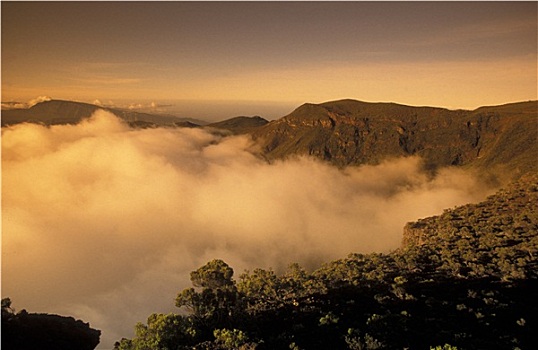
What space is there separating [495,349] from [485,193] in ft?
631

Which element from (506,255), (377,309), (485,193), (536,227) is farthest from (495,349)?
(485,193)

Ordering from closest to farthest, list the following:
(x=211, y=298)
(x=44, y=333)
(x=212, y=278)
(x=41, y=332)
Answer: (x=41, y=332)
(x=44, y=333)
(x=211, y=298)
(x=212, y=278)

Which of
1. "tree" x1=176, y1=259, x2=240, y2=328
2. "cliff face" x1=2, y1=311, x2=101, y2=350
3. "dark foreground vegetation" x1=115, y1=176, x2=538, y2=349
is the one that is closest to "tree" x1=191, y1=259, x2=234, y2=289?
"tree" x1=176, y1=259, x2=240, y2=328

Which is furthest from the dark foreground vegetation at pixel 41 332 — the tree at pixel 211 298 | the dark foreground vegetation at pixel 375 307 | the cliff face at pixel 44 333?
the tree at pixel 211 298

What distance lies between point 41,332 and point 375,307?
110 feet

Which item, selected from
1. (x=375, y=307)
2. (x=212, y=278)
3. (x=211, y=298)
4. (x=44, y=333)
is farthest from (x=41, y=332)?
(x=375, y=307)

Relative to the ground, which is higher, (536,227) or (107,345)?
(536,227)

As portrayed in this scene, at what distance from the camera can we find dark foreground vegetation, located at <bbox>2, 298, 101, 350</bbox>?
30.0 meters

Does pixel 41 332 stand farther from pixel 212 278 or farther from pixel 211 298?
pixel 212 278

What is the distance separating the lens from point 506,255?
58.6 meters

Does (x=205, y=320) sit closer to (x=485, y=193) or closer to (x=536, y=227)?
(x=536, y=227)

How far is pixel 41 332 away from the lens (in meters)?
32.9

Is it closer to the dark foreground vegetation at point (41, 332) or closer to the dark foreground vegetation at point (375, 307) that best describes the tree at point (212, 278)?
the dark foreground vegetation at point (375, 307)

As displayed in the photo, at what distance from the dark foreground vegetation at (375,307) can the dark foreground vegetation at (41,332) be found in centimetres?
383
